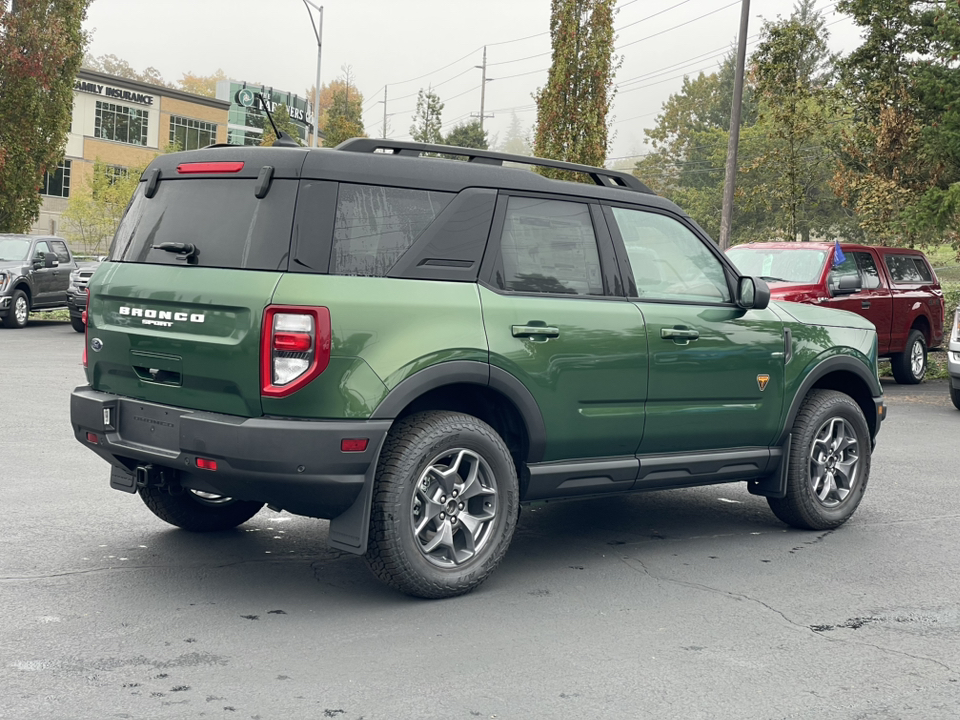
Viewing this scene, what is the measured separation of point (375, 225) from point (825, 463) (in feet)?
11.3

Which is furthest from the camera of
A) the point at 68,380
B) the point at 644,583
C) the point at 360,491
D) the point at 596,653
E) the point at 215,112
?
the point at 215,112

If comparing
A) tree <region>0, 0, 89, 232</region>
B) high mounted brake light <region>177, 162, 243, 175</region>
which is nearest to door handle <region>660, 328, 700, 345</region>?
high mounted brake light <region>177, 162, 243, 175</region>

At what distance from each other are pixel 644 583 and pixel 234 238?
260 centimetres

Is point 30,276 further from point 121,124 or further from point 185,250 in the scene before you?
point 121,124

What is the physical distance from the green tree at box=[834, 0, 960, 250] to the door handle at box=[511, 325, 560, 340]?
14.4 metres

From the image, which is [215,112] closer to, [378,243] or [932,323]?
[932,323]

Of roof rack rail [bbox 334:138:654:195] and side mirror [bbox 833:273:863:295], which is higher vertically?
roof rack rail [bbox 334:138:654:195]

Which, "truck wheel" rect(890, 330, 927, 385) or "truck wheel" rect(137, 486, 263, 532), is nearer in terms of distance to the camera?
"truck wheel" rect(137, 486, 263, 532)

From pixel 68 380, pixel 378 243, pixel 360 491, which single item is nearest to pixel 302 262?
pixel 378 243

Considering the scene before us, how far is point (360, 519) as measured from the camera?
16.5 ft

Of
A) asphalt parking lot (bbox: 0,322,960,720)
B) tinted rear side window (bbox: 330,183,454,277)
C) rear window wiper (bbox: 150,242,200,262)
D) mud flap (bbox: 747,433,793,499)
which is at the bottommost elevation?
asphalt parking lot (bbox: 0,322,960,720)

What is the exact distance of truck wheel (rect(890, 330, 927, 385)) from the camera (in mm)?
17298

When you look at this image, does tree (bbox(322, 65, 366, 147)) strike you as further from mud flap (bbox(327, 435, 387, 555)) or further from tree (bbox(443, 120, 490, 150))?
mud flap (bbox(327, 435, 387, 555))

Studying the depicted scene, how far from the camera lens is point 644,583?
5.78 meters
